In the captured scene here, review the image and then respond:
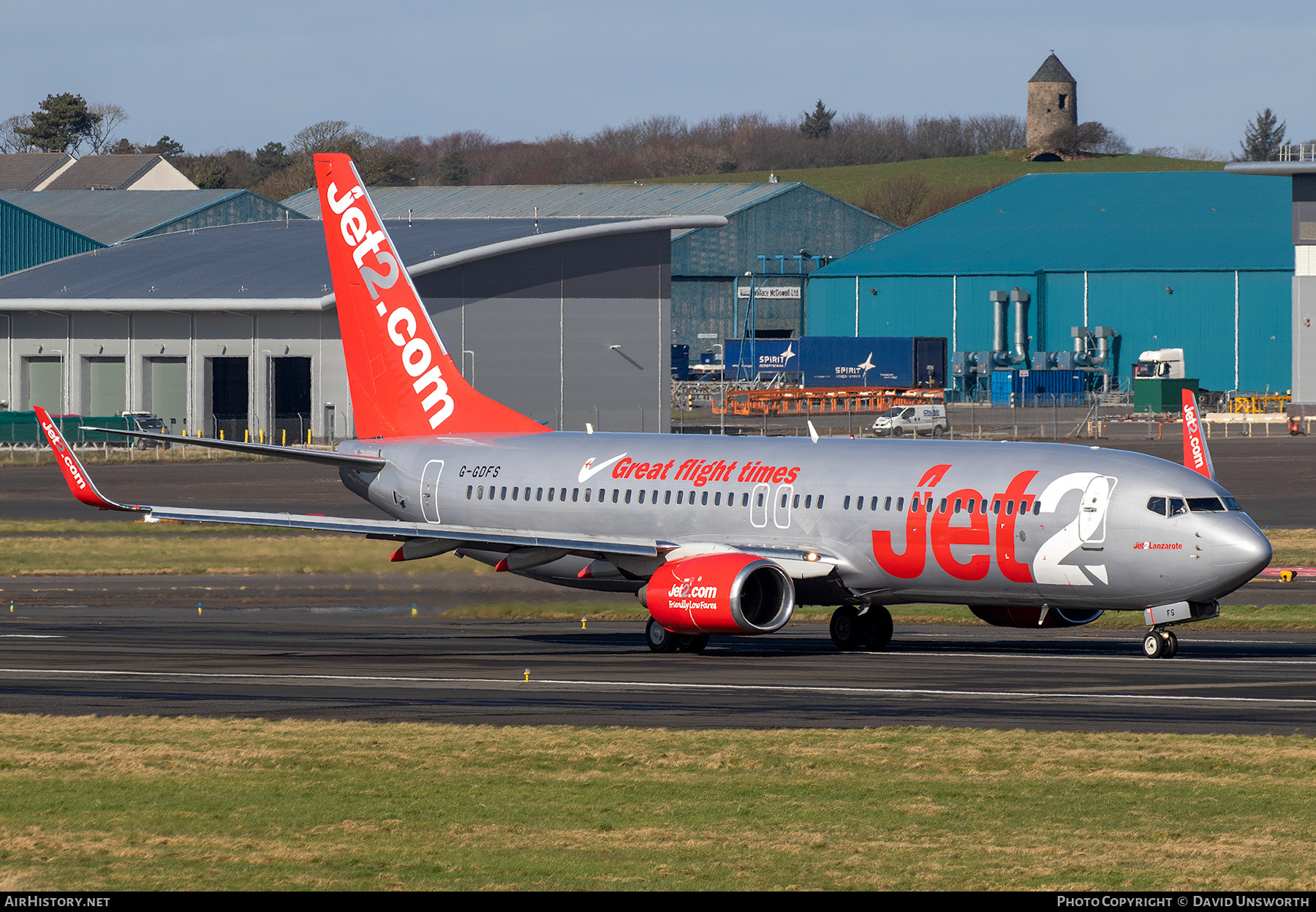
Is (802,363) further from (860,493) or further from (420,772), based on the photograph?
(420,772)

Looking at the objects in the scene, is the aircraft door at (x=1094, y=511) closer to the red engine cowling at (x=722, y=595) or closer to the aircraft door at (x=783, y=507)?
the red engine cowling at (x=722, y=595)

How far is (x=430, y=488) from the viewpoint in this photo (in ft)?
129

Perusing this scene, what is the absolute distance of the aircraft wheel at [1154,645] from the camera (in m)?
31.8

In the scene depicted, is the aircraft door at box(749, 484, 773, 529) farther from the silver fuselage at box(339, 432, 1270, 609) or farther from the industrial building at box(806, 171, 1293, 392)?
the industrial building at box(806, 171, 1293, 392)

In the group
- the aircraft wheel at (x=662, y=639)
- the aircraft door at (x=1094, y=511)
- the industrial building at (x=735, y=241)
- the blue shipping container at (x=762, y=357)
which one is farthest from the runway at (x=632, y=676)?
the industrial building at (x=735, y=241)

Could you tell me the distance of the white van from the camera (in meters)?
108

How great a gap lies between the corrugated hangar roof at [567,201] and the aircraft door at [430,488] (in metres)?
116

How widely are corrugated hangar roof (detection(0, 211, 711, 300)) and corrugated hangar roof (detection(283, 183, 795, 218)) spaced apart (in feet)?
149

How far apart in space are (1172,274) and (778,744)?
129 m

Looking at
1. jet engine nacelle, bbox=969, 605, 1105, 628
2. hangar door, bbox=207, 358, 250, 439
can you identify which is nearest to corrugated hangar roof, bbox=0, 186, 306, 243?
hangar door, bbox=207, 358, 250, 439

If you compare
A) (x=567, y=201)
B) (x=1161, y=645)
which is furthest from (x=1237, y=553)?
(x=567, y=201)

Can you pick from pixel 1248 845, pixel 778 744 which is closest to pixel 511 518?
pixel 778 744

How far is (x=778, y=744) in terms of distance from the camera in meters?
21.4

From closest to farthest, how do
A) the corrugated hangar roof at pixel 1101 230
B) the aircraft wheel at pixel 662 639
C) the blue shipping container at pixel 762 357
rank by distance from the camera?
1. the aircraft wheel at pixel 662 639
2. the corrugated hangar roof at pixel 1101 230
3. the blue shipping container at pixel 762 357
